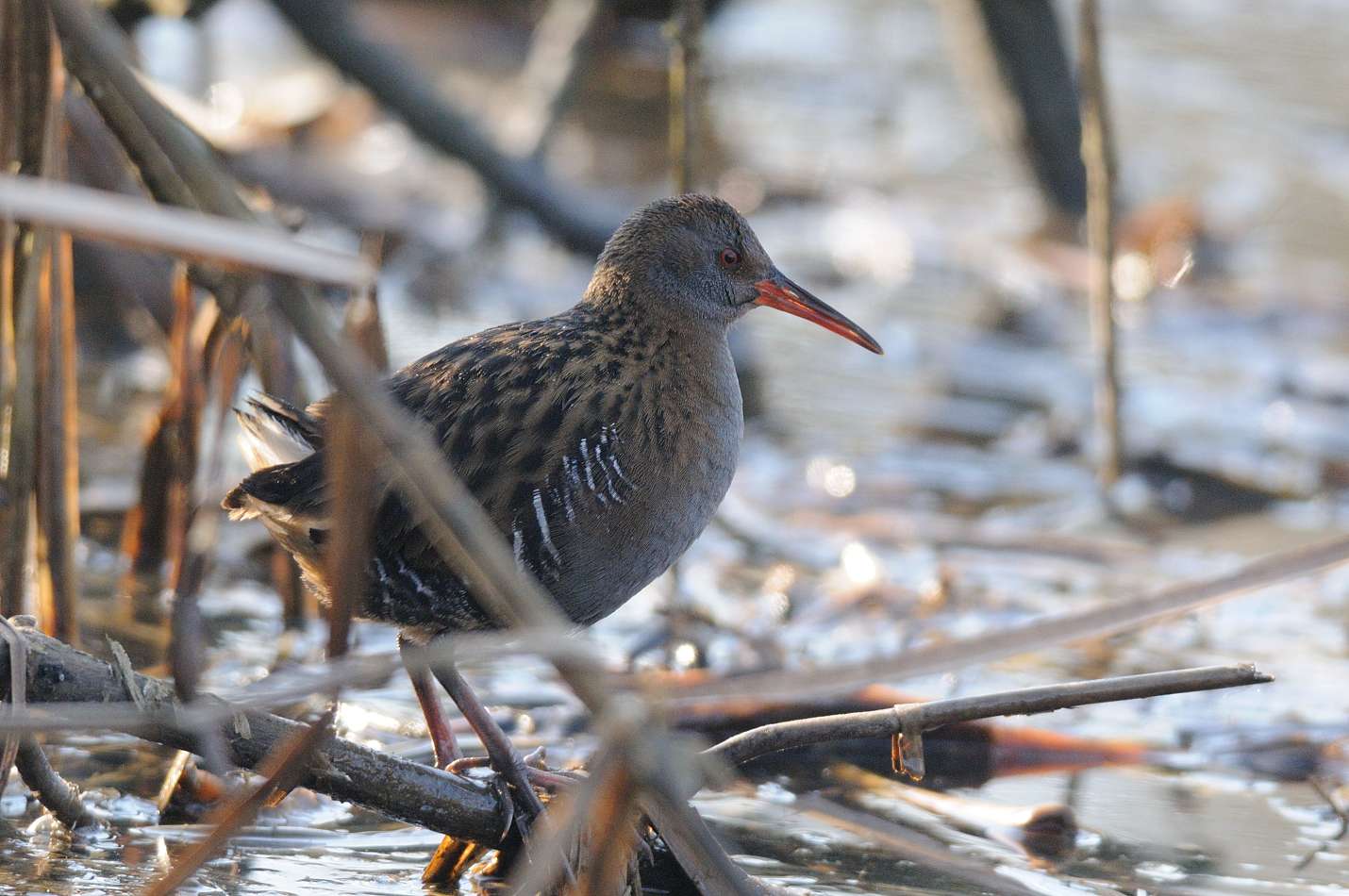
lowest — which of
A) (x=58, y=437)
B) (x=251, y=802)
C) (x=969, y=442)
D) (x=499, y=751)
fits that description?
(x=251, y=802)

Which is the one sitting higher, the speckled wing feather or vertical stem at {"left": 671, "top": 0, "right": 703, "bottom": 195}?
vertical stem at {"left": 671, "top": 0, "right": 703, "bottom": 195}

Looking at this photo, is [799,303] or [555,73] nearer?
[799,303]

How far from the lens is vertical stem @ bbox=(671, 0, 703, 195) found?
4.38 m

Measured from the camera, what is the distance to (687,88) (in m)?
4.39

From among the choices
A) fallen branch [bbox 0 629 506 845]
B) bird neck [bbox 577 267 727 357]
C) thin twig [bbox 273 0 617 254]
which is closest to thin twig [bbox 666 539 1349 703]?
fallen branch [bbox 0 629 506 845]

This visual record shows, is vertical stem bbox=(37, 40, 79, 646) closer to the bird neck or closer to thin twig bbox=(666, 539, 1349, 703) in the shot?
the bird neck

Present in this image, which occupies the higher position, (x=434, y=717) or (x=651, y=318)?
(x=651, y=318)

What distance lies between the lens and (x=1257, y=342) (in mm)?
7301

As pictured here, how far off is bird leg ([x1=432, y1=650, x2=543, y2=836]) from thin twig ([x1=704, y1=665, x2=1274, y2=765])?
1.32 feet

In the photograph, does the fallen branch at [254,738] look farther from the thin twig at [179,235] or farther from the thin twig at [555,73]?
the thin twig at [555,73]

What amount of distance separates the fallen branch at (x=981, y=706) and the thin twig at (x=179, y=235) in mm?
1103

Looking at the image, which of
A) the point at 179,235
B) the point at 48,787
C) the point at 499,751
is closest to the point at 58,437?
the point at 48,787

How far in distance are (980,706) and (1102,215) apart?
126 inches

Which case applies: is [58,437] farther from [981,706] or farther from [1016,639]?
[1016,639]
